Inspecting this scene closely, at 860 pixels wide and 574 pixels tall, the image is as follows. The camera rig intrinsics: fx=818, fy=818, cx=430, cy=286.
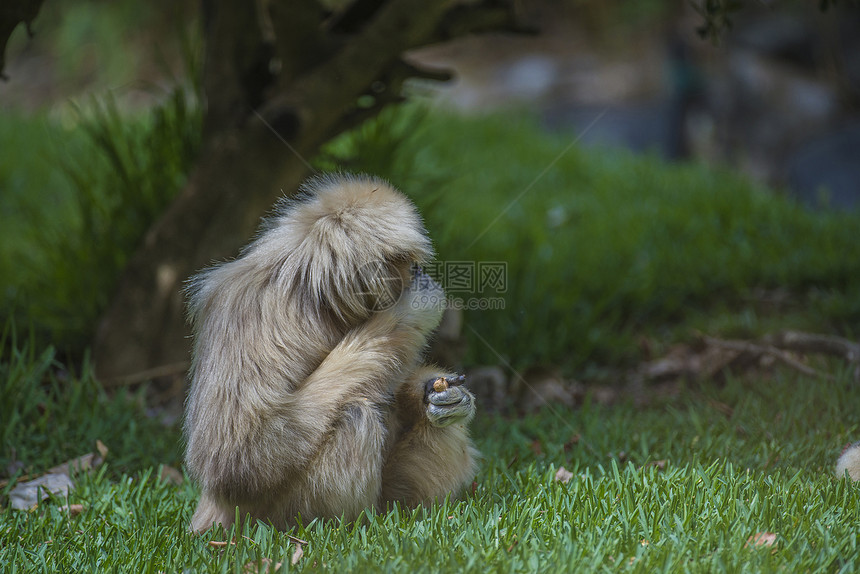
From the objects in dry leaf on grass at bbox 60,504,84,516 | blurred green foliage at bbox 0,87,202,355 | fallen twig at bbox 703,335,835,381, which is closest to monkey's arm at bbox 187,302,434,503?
dry leaf on grass at bbox 60,504,84,516

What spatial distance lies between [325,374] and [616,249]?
4.16m

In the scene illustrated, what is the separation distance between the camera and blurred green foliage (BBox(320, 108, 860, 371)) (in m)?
4.86

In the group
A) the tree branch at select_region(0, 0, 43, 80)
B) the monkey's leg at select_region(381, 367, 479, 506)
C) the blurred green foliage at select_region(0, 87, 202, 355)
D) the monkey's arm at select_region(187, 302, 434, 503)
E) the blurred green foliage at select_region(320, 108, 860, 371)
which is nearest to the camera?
the monkey's arm at select_region(187, 302, 434, 503)

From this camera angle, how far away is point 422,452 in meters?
2.48

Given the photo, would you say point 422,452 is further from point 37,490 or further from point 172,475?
point 37,490

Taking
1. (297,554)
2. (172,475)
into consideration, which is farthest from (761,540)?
(172,475)

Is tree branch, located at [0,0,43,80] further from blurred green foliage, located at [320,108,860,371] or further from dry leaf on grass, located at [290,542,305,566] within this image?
dry leaf on grass, located at [290,542,305,566]

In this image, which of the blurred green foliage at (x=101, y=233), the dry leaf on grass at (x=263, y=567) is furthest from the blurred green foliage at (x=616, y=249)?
the dry leaf on grass at (x=263, y=567)

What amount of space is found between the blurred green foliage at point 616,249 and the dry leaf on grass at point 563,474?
151 centimetres

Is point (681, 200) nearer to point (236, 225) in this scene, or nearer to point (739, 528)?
point (236, 225)

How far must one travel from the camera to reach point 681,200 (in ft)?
23.3

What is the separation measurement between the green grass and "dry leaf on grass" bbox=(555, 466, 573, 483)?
6 centimetres

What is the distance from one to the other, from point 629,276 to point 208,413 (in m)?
3.83

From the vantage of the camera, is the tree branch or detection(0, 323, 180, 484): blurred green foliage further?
detection(0, 323, 180, 484): blurred green foliage
